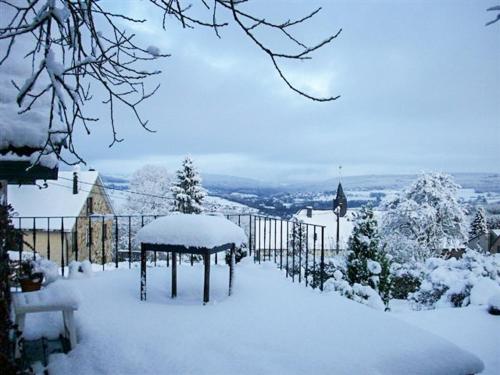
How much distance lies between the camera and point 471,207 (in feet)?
70.3

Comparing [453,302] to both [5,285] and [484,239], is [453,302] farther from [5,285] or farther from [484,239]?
[484,239]

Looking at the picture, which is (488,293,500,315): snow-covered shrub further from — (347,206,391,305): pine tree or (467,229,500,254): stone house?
(467,229,500,254): stone house

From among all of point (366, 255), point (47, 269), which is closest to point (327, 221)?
point (366, 255)

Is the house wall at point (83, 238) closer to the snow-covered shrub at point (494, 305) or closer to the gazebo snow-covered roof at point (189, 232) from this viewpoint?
the gazebo snow-covered roof at point (189, 232)

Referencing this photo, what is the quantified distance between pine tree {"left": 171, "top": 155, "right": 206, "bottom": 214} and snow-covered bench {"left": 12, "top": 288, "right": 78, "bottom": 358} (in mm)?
18311

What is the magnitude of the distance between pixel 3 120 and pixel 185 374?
204 cm

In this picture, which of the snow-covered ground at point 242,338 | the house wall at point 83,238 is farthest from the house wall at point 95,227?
the snow-covered ground at point 242,338

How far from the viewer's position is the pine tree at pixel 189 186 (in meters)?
20.8

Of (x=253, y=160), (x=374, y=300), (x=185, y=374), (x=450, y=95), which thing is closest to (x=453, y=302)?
(x=374, y=300)

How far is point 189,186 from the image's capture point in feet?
69.5

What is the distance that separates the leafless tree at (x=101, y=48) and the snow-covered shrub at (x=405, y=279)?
9375mm

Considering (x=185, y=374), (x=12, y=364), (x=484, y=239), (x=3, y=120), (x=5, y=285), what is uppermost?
(x=3, y=120)

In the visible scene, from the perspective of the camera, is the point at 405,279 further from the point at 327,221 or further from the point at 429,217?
the point at 327,221

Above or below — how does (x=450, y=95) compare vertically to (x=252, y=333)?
above
